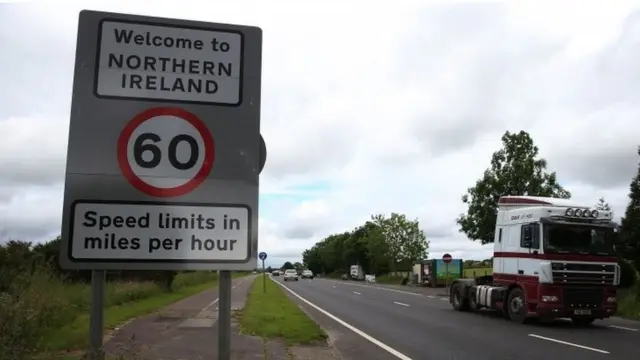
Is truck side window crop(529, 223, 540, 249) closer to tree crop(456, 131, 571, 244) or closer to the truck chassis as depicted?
the truck chassis

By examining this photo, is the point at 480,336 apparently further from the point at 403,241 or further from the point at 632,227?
the point at 403,241

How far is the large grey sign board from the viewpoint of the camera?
9.68 feet

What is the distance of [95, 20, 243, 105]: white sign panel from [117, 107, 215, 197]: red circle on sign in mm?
83

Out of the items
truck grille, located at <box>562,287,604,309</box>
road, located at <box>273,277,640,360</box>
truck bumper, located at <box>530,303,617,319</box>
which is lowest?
road, located at <box>273,277,640,360</box>

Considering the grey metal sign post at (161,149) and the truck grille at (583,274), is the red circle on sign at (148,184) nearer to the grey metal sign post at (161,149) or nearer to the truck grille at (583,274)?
the grey metal sign post at (161,149)

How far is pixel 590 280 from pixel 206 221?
1698 cm

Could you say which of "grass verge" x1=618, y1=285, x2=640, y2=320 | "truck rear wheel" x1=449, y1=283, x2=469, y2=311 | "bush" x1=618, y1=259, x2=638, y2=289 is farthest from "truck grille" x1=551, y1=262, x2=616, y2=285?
"bush" x1=618, y1=259, x2=638, y2=289

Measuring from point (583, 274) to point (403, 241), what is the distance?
61623mm

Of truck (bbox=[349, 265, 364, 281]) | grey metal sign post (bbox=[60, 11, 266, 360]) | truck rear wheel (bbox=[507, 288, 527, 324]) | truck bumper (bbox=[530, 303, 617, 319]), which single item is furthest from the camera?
truck (bbox=[349, 265, 364, 281])

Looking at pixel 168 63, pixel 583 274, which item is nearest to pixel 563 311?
pixel 583 274

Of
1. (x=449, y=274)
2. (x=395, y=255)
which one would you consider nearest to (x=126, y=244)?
(x=449, y=274)

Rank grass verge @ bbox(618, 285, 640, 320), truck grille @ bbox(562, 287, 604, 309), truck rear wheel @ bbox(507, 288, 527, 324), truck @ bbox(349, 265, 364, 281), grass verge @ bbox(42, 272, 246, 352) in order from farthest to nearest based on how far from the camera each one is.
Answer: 1. truck @ bbox(349, 265, 364, 281)
2. grass verge @ bbox(618, 285, 640, 320)
3. truck rear wheel @ bbox(507, 288, 527, 324)
4. truck grille @ bbox(562, 287, 604, 309)
5. grass verge @ bbox(42, 272, 246, 352)

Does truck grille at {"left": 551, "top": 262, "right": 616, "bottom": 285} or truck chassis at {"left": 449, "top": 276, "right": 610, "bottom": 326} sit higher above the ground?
truck grille at {"left": 551, "top": 262, "right": 616, "bottom": 285}

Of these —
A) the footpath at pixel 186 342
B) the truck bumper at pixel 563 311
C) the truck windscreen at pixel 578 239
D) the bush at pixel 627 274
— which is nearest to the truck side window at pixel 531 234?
the truck windscreen at pixel 578 239
